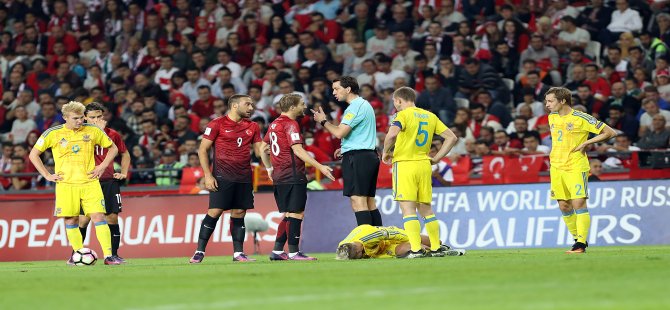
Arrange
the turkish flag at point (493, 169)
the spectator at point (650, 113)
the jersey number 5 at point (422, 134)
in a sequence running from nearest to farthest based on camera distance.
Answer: the jersey number 5 at point (422, 134) < the turkish flag at point (493, 169) < the spectator at point (650, 113)

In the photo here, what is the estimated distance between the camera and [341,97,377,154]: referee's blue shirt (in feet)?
52.2

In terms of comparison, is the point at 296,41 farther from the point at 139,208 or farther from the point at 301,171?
the point at 301,171

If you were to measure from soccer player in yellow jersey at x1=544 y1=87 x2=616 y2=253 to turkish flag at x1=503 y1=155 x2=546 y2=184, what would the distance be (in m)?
4.97

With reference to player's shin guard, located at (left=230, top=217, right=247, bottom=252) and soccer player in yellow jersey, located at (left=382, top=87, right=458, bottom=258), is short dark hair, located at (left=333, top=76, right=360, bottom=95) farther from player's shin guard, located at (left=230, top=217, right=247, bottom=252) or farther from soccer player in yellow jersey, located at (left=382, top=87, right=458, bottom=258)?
player's shin guard, located at (left=230, top=217, right=247, bottom=252)

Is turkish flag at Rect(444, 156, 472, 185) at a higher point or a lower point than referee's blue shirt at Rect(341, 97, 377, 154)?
lower

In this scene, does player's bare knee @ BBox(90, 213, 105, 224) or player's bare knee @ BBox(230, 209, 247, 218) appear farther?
player's bare knee @ BBox(230, 209, 247, 218)

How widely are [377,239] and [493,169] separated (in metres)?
6.40

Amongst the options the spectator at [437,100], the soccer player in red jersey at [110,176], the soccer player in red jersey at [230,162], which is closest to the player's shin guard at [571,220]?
the soccer player in red jersey at [230,162]

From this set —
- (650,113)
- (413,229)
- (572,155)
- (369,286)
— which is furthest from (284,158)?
(650,113)

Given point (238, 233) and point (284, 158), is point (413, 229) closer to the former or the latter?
point (284, 158)

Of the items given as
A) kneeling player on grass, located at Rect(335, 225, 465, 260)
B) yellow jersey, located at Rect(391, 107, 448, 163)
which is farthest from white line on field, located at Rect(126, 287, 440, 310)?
kneeling player on grass, located at Rect(335, 225, 465, 260)

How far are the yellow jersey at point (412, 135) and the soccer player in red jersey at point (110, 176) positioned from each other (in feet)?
13.1

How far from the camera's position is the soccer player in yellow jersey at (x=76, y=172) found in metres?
16.0

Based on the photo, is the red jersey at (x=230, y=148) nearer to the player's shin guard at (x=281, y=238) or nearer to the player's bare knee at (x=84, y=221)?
the player's shin guard at (x=281, y=238)
